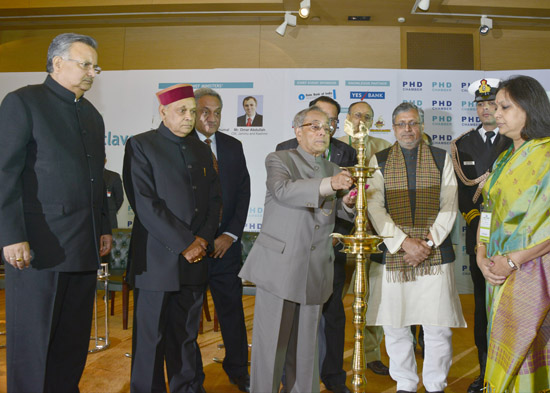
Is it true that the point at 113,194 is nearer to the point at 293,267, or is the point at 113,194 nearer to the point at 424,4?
the point at 293,267

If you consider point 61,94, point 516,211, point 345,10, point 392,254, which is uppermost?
point 345,10

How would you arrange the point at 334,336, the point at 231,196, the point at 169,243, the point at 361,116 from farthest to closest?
the point at 361,116
the point at 231,196
the point at 334,336
the point at 169,243

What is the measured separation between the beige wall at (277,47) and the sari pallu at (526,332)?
5.32 metres

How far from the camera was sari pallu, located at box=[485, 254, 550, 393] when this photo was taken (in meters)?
1.98

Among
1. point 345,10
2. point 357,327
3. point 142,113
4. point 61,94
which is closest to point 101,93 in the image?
point 142,113

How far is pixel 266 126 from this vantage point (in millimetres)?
5980

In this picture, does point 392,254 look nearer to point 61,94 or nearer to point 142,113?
point 61,94

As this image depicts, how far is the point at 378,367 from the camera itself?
3.21 m

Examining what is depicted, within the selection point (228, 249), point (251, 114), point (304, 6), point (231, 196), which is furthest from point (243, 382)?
point (304, 6)

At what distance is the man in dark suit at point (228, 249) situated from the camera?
2928 mm

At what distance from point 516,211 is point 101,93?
556cm

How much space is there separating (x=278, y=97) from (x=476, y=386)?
4150mm

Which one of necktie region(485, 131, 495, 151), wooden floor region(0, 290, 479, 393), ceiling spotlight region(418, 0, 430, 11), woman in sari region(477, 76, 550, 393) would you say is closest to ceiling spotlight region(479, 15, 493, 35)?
ceiling spotlight region(418, 0, 430, 11)

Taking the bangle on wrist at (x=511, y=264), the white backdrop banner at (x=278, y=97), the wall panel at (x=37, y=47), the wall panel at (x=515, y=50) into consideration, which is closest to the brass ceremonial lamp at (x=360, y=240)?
the bangle on wrist at (x=511, y=264)
